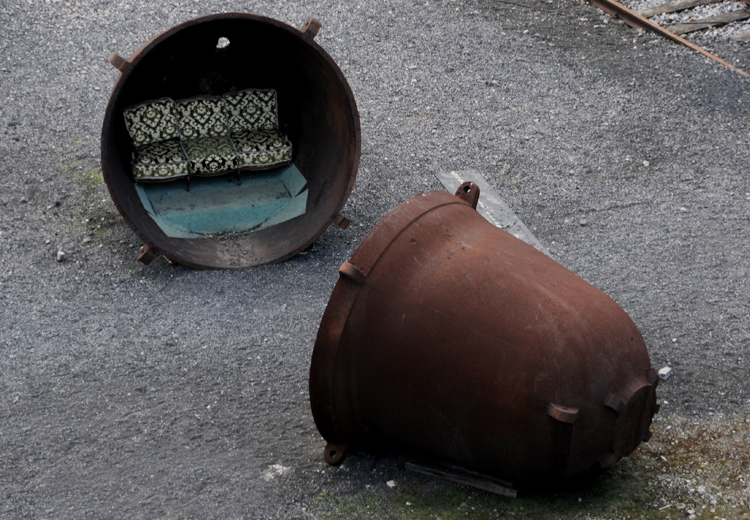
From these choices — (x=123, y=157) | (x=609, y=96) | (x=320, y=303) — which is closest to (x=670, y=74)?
(x=609, y=96)

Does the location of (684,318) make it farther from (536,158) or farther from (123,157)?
(123,157)

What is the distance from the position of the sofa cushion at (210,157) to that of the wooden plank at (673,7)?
16.2ft

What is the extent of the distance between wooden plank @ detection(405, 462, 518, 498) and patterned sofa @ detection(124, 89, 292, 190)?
3064 millimetres

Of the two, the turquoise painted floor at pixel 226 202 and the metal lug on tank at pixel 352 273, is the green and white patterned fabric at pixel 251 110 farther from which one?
the metal lug on tank at pixel 352 273

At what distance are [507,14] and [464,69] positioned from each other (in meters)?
1.33

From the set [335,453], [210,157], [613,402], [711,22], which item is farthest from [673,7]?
[335,453]

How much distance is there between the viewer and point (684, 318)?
Result: 470 centimetres

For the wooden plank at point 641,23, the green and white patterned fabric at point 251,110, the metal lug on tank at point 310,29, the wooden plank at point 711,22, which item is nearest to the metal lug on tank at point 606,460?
the metal lug on tank at point 310,29

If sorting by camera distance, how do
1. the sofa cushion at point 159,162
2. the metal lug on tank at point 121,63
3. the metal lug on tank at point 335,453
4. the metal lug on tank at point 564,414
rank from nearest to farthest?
1. the metal lug on tank at point 564,414
2. the metal lug on tank at point 335,453
3. the metal lug on tank at point 121,63
4. the sofa cushion at point 159,162

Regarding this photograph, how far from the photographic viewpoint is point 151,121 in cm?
576

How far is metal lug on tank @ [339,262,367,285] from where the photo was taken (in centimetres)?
308

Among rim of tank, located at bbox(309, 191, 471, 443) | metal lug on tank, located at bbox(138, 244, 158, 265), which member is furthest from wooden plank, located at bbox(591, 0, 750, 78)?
metal lug on tank, located at bbox(138, 244, 158, 265)

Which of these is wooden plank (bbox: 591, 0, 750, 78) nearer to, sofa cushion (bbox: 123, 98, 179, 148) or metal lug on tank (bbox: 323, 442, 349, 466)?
sofa cushion (bbox: 123, 98, 179, 148)

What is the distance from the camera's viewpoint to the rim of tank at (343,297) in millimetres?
3105
